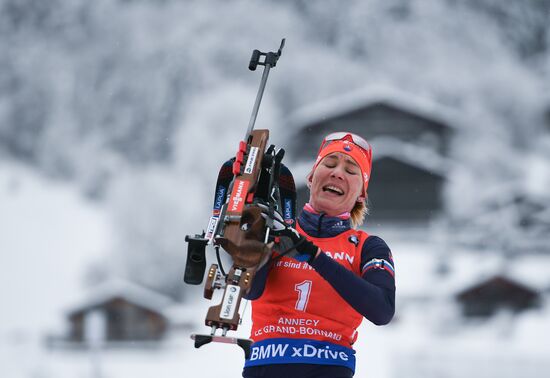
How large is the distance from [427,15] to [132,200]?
1071 inches

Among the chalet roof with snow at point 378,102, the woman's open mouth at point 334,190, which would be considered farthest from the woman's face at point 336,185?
the chalet roof with snow at point 378,102

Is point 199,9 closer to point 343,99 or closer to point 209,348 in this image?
point 343,99

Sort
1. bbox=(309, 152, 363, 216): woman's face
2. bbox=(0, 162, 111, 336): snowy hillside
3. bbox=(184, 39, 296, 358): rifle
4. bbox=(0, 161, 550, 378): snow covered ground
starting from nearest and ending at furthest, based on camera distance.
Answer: bbox=(184, 39, 296, 358): rifle
bbox=(309, 152, 363, 216): woman's face
bbox=(0, 161, 550, 378): snow covered ground
bbox=(0, 162, 111, 336): snowy hillside

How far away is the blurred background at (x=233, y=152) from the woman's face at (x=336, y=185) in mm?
444

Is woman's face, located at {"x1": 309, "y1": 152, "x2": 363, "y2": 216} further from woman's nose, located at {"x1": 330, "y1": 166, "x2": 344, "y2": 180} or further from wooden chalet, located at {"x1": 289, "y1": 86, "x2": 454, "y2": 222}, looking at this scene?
wooden chalet, located at {"x1": 289, "y1": 86, "x2": 454, "y2": 222}

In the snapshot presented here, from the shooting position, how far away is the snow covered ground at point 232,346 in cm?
1430

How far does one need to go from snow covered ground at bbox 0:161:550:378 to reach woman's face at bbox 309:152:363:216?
26.7 feet

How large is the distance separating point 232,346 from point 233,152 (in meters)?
17.9

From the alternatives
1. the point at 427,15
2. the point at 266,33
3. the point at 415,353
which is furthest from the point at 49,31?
the point at 415,353

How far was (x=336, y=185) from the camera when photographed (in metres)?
2.49

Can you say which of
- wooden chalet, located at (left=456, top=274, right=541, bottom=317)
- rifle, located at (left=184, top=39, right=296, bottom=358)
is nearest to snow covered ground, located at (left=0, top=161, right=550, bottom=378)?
wooden chalet, located at (left=456, top=274, right=541, bottom=317)

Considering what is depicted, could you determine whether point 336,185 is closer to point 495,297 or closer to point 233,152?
point 495,297

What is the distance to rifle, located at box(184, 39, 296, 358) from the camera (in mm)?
2076

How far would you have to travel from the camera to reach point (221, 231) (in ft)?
7.21
